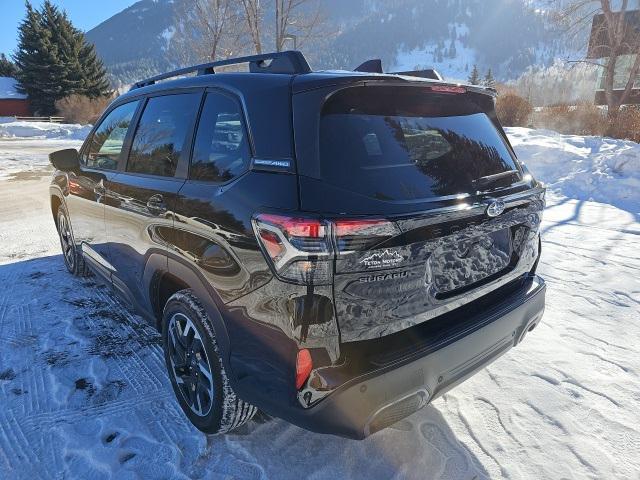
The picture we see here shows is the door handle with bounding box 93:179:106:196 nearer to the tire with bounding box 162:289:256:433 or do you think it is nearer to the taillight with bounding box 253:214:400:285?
the tire with bounding box 162:289:256:433

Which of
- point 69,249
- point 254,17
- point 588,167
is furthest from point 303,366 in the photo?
point 254,17

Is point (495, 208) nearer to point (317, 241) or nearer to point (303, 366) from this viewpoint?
point (317, 241)

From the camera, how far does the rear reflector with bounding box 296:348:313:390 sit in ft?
5.75

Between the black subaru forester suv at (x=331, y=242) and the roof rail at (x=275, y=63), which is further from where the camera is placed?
the roof rail at (x=275, y=63)

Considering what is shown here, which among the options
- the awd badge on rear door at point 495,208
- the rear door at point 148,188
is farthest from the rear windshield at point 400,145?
the rear door at point 148,188

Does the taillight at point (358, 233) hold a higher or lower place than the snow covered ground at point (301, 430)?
higher

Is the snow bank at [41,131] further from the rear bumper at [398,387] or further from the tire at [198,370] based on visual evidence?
the rear bumper at [398,387]

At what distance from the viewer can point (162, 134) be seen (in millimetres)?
2721

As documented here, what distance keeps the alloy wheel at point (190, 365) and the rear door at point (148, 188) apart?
0.39 m

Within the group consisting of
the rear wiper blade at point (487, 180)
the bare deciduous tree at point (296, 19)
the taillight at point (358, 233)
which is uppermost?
the bare deciduous tree at point (296, 19)

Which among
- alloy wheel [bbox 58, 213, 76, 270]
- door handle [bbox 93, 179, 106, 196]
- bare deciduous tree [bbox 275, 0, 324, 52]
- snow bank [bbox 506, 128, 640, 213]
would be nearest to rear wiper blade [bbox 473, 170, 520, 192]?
door handle [bbox 93, 179, 106, 196]

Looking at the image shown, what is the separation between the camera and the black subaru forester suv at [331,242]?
174 cm

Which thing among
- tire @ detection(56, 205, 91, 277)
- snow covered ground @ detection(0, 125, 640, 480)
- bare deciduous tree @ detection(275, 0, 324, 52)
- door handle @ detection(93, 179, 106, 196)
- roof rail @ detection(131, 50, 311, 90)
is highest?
bare deciduous tree @ detection(275, 0, 324, 52)

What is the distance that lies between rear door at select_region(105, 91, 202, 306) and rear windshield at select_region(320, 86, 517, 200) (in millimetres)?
964
